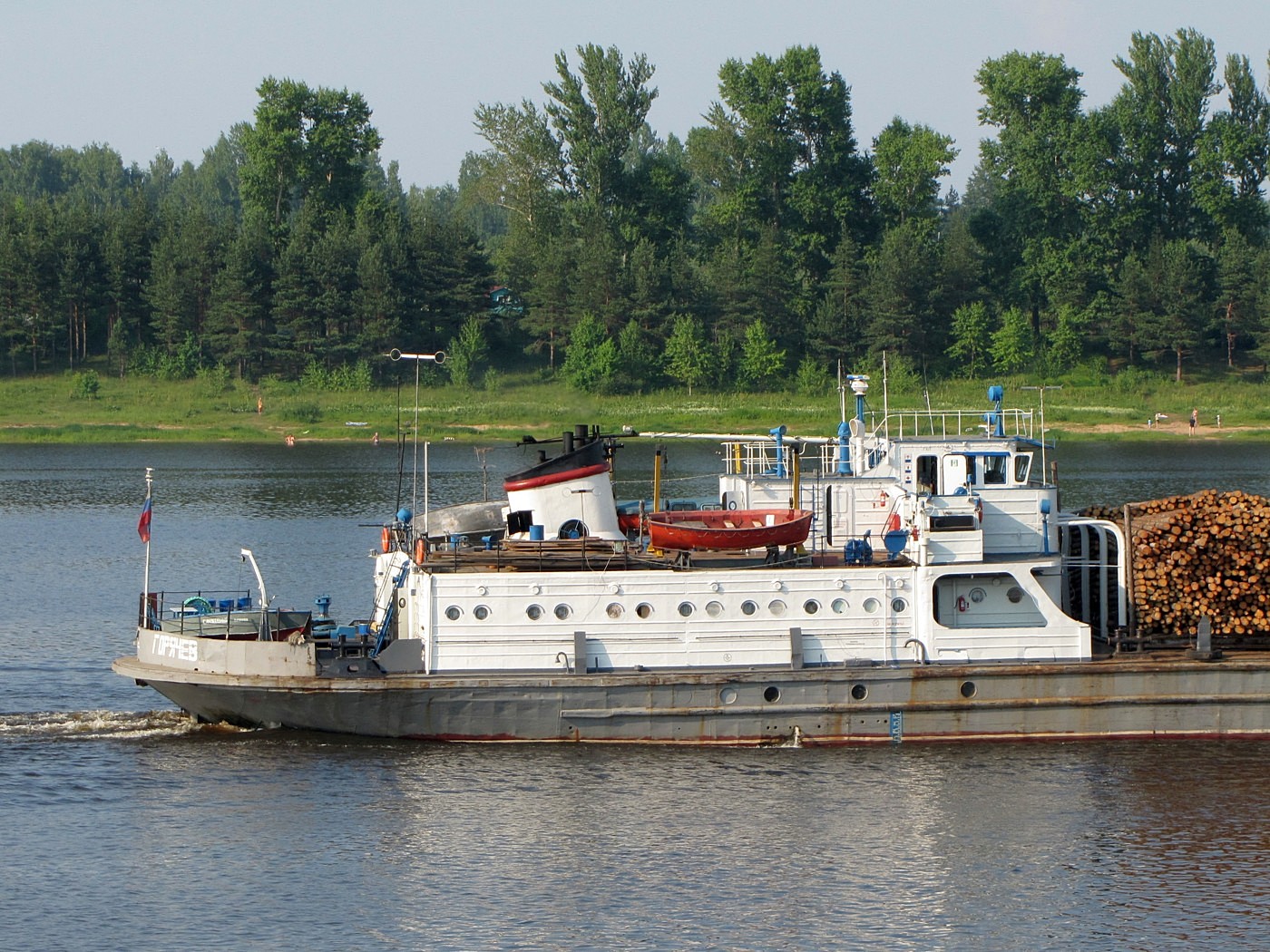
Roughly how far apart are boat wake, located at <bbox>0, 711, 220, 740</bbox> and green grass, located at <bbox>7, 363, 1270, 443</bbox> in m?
54.5

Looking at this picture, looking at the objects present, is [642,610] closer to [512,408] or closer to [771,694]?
[771,694]

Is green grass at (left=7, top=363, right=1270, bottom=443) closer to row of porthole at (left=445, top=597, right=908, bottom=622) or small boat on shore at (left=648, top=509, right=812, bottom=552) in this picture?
small boat on shore at (left=648, top=509, right=812, bottom=552)

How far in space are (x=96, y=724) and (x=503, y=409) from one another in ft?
200

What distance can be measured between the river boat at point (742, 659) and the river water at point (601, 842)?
0.49m

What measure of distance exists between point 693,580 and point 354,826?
638 centimetres

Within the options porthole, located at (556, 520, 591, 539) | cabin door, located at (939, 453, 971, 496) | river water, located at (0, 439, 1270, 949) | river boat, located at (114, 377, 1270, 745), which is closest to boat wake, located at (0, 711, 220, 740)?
river water, located at (0, 439, 1270, 949)

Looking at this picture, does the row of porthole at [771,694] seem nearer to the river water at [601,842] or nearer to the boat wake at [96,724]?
the river water at [601,842]

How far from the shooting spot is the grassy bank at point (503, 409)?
281 feet

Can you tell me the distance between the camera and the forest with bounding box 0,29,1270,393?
9444cm

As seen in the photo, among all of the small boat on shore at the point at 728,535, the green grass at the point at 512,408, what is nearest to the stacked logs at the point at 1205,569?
the small boat on shore at the point at 728,535

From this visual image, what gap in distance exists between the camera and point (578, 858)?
2150cm

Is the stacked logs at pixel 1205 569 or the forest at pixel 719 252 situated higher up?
the forest at pixel 719 252

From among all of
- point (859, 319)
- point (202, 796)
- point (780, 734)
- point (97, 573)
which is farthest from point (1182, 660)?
point (859, 319)

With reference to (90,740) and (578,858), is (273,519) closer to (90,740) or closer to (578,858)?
(90,740)
